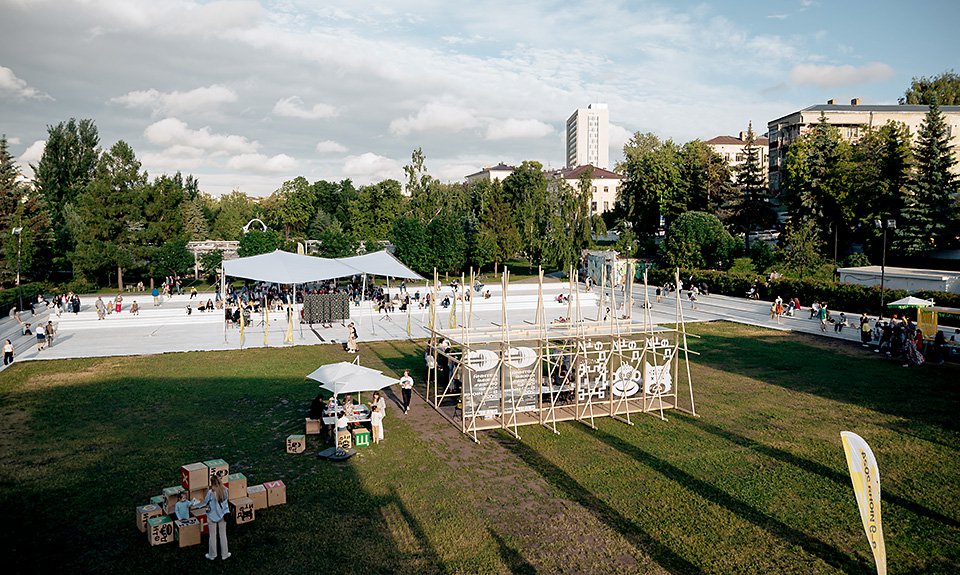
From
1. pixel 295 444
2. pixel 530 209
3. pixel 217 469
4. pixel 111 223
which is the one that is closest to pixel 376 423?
pixel 295 444

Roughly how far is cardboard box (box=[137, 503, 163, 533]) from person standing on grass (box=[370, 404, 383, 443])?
5421 millimetres

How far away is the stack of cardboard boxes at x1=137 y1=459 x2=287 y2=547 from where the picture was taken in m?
9.91

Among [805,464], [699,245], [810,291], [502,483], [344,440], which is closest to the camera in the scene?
[502,483]

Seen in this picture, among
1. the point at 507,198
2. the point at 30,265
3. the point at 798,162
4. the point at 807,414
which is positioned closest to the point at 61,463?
the point at 807,414

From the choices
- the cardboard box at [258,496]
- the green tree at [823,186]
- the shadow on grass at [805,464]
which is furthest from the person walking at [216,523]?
the green tree at [823,186]

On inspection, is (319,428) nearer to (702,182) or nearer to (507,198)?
(702,182)

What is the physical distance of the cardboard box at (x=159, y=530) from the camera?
387 inches

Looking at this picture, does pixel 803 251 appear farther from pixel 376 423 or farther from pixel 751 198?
pixel 376 423

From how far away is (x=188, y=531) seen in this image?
9.88m

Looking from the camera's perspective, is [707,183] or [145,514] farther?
Result: [707,183]

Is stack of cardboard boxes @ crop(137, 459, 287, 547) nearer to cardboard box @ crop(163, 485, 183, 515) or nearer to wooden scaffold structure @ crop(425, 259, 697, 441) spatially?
cardboard box @ crop(163, 485, 183, 515)

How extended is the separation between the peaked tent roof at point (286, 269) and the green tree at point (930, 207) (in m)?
39.8

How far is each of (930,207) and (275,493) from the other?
50869 millimetres

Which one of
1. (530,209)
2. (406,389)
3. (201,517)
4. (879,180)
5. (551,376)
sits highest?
(879,180)
